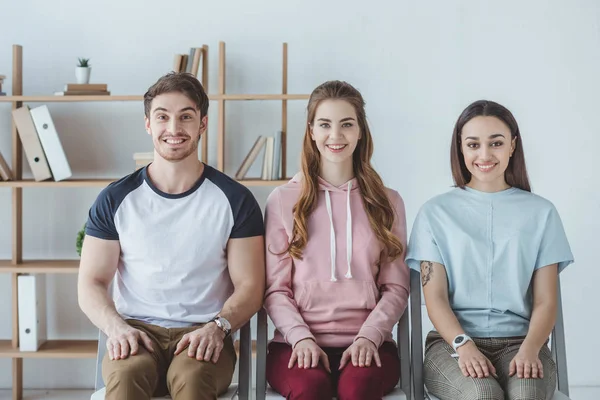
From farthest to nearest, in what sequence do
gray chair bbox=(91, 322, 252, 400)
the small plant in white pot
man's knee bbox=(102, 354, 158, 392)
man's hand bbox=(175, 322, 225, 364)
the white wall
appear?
the white wall → the small plant in white pot → gray chair bbox=(91, 322, 252, 400) → man's hand bbox=(175, 322, 225, 364) → man's knee bbox=(102, 354, 158, 392)

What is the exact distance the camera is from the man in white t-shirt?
2080 millimetres

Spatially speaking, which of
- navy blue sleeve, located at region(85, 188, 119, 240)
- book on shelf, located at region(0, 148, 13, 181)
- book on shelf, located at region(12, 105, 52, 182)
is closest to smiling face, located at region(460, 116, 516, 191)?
navy blue sleeve, located at region(85, 188, 119, 240)

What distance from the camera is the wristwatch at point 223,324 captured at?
1998mm

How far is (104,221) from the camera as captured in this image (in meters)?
2.13

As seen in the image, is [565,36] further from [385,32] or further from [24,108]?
[24,108]

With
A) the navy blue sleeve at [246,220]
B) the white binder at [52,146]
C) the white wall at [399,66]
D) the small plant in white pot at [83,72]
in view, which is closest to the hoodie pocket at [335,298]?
the navy blue sleeve at [246,220]

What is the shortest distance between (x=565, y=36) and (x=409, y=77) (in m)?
0.77

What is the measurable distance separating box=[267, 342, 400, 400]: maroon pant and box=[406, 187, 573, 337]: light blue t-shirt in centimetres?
28

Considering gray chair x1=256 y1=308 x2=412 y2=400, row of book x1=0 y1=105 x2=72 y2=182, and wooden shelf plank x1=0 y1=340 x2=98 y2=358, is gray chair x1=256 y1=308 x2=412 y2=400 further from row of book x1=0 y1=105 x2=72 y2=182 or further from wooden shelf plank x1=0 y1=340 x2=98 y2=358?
row of book x1=0 y1=105 x2=72 y2=182

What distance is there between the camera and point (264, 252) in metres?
2.21

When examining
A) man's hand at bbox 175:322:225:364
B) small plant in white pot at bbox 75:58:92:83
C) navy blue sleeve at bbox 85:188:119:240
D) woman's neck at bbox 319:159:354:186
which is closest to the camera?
man's hand at bbox 175:322:225:364

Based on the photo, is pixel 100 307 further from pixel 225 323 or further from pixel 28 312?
pixel 28 312

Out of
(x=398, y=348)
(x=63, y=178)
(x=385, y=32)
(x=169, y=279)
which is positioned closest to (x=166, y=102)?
(x=169, y=279)

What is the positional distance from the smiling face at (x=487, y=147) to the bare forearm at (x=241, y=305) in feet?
2.41
